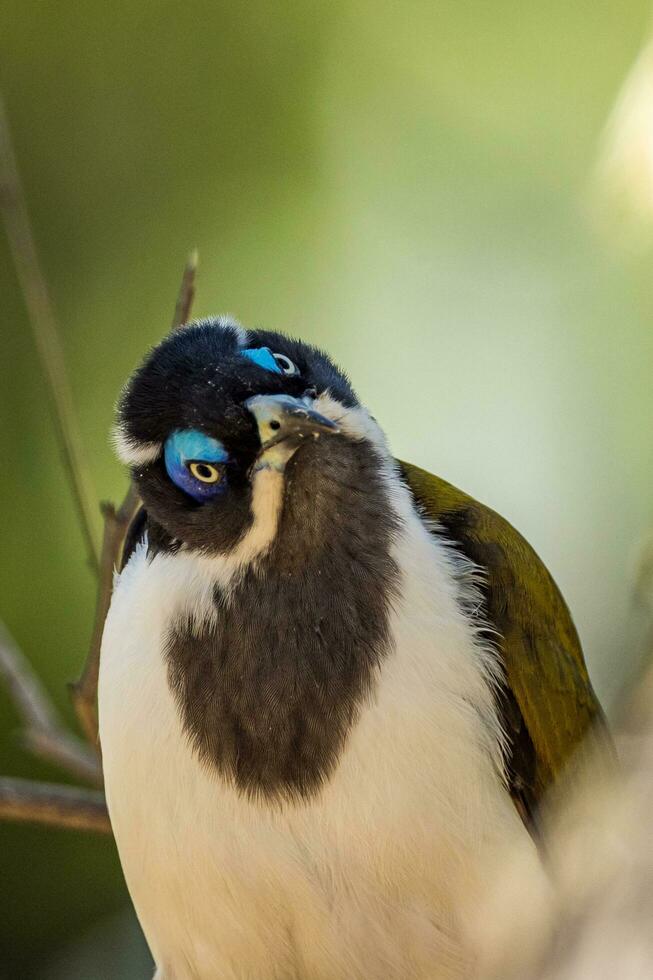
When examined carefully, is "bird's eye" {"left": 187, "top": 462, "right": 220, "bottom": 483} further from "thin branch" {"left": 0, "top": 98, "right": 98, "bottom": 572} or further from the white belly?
"thin branch" {"left": 0, "top": 98, "right": 98, "bottom": 572}

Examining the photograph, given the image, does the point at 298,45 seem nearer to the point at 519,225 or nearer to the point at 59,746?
the point at 519,225

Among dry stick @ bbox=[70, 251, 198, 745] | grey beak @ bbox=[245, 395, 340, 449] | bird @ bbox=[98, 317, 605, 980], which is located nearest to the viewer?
grey beak @ bbox=[245, 395, 340, 449]

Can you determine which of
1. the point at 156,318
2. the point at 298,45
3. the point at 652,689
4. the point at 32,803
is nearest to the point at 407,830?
the point at 32,803

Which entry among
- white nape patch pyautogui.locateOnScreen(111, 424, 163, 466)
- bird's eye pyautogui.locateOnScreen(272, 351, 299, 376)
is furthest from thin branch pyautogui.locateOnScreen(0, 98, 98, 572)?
bird's eye pyautogui.locateOnScreen(272, 351, 299, 376)

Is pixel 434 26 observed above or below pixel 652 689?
above

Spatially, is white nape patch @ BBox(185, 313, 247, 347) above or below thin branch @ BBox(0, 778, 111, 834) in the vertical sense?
above

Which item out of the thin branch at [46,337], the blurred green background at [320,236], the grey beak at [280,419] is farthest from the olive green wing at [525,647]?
the blurred green background at [320,236]

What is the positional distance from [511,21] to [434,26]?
43cm

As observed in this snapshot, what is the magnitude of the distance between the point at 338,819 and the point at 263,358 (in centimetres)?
107

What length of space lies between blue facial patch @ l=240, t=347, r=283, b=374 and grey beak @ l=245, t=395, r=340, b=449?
161 mm

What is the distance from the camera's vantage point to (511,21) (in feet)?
24.5

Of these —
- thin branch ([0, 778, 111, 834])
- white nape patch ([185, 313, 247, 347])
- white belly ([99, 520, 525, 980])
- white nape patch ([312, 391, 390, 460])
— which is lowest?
thin branch ([0, 778, 111, 834])

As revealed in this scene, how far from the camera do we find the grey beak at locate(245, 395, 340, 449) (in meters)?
2.91

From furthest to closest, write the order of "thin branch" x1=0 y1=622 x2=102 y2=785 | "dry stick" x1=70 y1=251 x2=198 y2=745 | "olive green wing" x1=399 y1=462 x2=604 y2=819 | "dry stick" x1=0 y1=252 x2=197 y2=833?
1. "thin branch" x1=0 y1=622 x2=102 y2=785
2. "dry stick" x1=0 y1=252 x2=197 y2=833
3. "dry stick" x1=70 y1=251 x2=198 y2=745
4. "olive green wing" x1=399 y1=462 x2=604 y2=819
